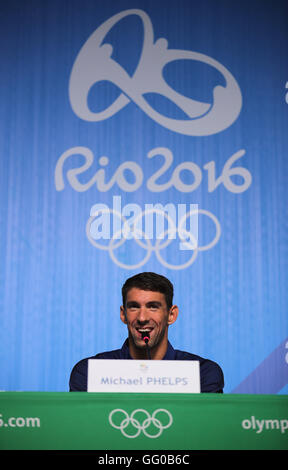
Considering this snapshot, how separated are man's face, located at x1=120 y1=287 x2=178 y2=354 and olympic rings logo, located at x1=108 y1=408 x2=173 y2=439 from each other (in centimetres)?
103

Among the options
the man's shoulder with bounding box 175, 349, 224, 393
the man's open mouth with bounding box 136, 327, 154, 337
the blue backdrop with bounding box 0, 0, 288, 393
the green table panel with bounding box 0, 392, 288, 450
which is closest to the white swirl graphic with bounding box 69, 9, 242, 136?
the blue backdrop with bounding box 0, 0, 288, 393

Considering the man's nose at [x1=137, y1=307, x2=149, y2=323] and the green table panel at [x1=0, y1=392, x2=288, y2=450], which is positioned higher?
the man's nose at [x1=137, y1=307, x2=149, y2=323]

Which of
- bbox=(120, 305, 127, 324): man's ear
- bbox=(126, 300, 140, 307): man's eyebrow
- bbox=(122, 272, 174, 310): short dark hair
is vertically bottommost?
bbox=(120, 305, 127, 324): man's ear

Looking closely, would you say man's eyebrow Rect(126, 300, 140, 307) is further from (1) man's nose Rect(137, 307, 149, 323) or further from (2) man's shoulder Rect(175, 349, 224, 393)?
(2) man's shoulder Rect(175, 349, 224, 393)

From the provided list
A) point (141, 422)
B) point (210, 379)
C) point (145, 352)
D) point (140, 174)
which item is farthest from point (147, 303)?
point (140, 174)

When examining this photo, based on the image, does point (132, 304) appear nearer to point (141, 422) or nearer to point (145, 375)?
point (145, 375)

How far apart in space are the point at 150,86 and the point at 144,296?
6.39 ft

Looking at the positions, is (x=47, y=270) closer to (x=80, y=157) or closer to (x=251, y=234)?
(x=80, y=157)

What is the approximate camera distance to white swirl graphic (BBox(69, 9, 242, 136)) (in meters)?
4.52

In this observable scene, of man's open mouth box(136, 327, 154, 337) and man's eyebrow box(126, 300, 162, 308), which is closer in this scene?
man's open mouth box(136, 327, 154, 337)

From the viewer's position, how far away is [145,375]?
2.61m

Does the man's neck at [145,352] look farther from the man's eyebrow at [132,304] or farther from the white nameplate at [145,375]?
the white nameplate at [145,375]

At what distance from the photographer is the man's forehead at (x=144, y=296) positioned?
3.49 meters

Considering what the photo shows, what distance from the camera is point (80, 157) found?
448cm
